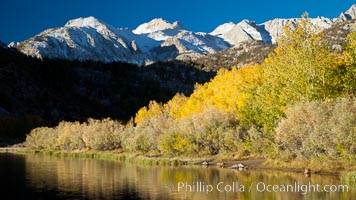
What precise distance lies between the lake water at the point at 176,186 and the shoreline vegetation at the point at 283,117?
12.9ft

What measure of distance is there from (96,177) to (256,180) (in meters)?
19.6

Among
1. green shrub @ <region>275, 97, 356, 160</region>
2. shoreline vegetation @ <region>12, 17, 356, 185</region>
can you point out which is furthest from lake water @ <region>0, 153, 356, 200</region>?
shoreline vegetation @ <region>12, 17, 356, 185</region>

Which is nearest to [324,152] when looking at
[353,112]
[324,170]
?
[324,170]

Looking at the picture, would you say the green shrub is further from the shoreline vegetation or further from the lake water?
the lake water

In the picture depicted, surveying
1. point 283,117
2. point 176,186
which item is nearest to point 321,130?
point 283,117

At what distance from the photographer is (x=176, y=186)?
138ft

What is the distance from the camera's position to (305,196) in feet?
111

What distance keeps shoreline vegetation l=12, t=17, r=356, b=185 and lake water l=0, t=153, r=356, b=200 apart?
3.92 m

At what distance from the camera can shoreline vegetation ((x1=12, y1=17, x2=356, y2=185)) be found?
46938mm

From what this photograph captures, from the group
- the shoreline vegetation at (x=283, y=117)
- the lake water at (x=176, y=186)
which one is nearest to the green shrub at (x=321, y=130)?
the shoreline vegetation at (x=283, y=117)

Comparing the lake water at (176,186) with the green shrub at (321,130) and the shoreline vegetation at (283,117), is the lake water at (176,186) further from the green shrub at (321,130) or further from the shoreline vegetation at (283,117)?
the shoreline vegetation at (283,117)

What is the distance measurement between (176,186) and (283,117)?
24.0 metres

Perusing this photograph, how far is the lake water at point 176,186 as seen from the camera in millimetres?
35906

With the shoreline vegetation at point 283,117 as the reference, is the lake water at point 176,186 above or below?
below
